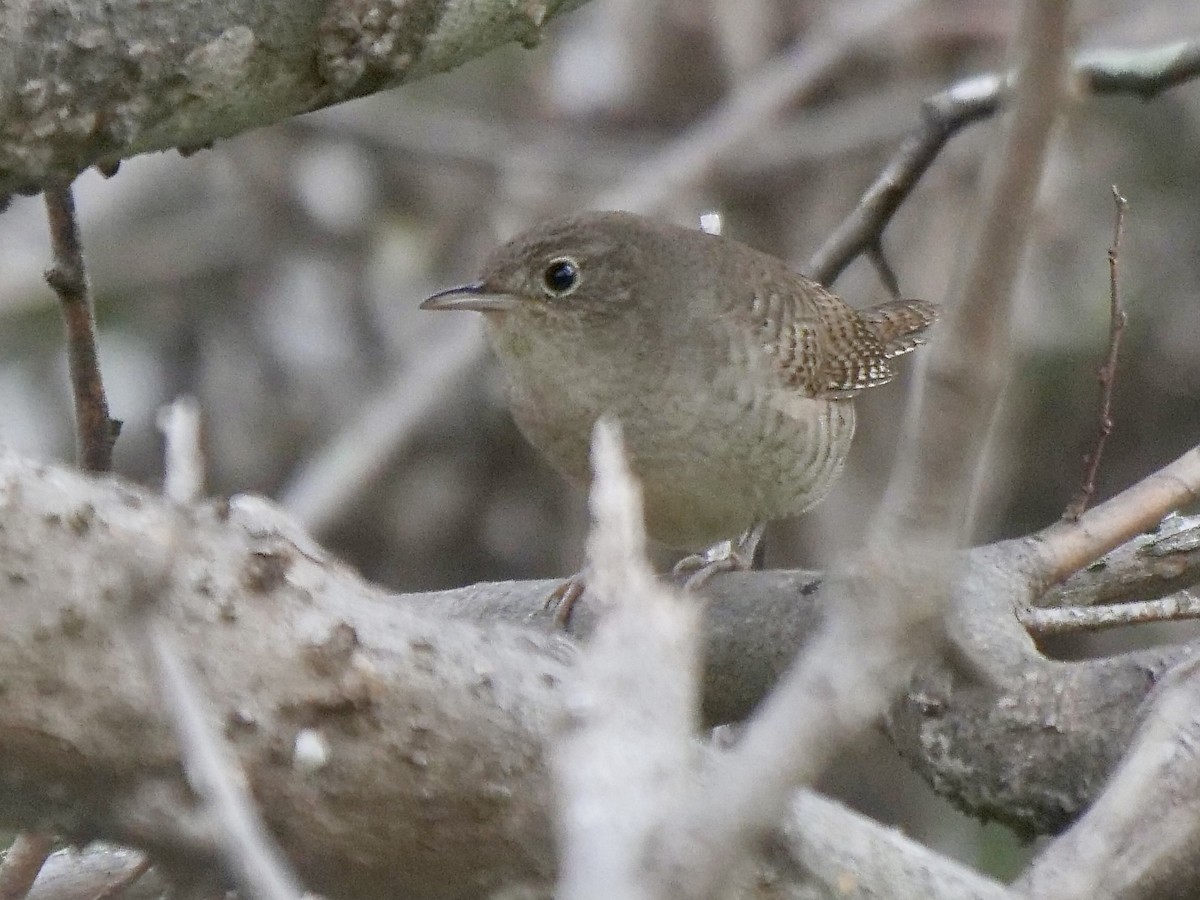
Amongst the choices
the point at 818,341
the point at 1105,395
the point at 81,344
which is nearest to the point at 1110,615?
the point at 1105,395

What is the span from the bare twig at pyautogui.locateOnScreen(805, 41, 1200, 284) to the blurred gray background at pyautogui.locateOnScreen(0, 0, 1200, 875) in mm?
2386

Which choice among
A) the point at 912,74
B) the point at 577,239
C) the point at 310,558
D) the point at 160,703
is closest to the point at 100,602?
the point at 160,703

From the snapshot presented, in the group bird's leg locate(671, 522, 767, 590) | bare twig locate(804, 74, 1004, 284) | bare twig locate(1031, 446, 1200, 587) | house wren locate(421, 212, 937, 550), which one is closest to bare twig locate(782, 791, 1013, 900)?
bare twig locate(1031, 446, 1200, 587)

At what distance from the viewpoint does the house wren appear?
3.93m

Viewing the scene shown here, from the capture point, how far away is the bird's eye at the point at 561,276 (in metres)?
4.14

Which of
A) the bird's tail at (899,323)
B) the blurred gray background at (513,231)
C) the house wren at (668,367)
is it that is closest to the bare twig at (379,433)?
the blurred gray background at (513,231)

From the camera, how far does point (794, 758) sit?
116 cm

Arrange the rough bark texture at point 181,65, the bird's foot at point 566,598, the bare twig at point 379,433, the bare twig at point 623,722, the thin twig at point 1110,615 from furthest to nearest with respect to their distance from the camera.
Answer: the bare twig at point 379,433, the bird's foot at point 566,598, the thin twig at point 1110,615, the rough bark texture at point 181,65, the bare twig at point 623,722

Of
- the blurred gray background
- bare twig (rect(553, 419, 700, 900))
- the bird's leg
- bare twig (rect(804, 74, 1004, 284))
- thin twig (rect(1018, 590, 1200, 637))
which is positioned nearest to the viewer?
bare twig (rect(553, 419, 700, 900))

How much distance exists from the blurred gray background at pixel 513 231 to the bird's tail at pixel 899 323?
4.75ft

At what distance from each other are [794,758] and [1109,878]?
1.28 meters

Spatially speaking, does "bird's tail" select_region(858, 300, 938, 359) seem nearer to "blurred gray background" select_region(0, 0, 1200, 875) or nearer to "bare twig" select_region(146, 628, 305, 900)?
"blurred gray background" select_region(0, 0, 1200, 875)

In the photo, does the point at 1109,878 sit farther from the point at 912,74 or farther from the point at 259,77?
the point at 912,74

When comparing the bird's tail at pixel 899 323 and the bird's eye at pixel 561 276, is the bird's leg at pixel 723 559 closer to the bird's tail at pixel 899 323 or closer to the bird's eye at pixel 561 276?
the bird's eye at pixel 561 276
